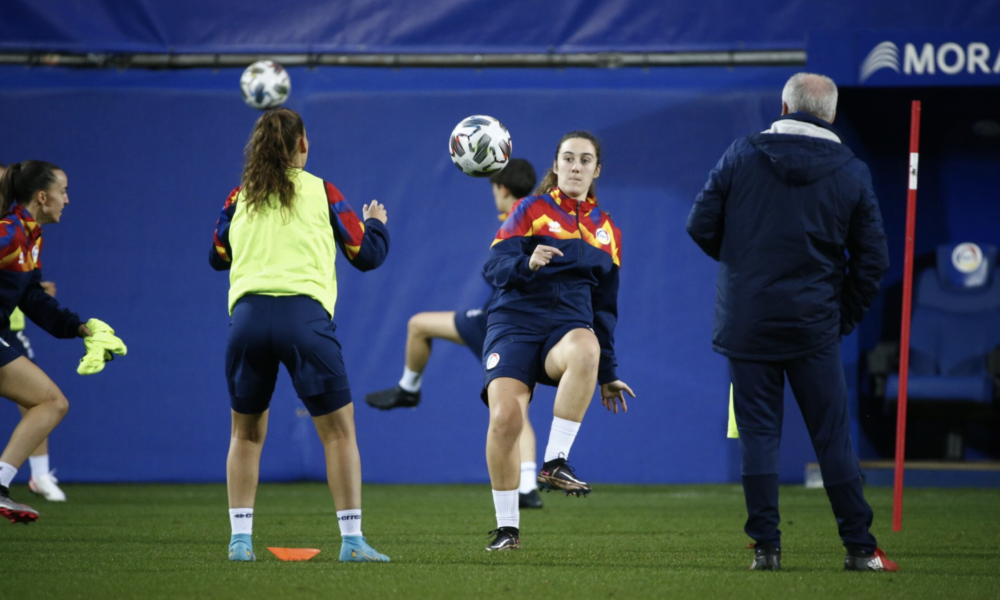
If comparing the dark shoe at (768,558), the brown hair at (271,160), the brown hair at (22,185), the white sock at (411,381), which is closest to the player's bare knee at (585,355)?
the dark shoe at (768,558)

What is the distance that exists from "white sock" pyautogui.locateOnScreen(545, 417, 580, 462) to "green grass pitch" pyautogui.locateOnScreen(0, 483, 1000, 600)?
0.40 meters

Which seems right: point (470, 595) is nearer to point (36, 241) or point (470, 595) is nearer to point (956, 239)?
point (36, 241)

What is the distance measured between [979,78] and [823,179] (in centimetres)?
493

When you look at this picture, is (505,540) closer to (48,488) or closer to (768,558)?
(768,558)

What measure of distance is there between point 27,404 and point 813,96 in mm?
4028

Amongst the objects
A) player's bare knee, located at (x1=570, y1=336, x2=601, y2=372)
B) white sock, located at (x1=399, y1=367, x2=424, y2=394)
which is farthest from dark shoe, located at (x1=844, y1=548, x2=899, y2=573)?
white sock, located at (x1=399, y1=367, x2=424, y2=394)

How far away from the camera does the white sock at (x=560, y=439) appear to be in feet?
15.7

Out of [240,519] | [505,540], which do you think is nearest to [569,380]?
[505,540]

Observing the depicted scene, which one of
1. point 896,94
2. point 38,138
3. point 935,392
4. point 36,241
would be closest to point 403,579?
point 36,241

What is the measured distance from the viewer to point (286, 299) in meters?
4.11

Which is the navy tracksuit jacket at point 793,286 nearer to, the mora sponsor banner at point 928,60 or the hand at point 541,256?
the hand at point 541,256

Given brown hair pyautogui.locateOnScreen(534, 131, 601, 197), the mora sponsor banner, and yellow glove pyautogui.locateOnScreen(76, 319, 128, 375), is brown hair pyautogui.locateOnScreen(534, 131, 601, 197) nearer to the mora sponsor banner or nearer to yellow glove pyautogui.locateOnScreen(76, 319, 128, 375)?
yellow glove pyautogui.locateOnScreen(76, 319, 128, 375)

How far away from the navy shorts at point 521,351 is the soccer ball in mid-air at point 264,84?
15.3ft

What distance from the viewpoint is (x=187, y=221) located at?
9.64m
